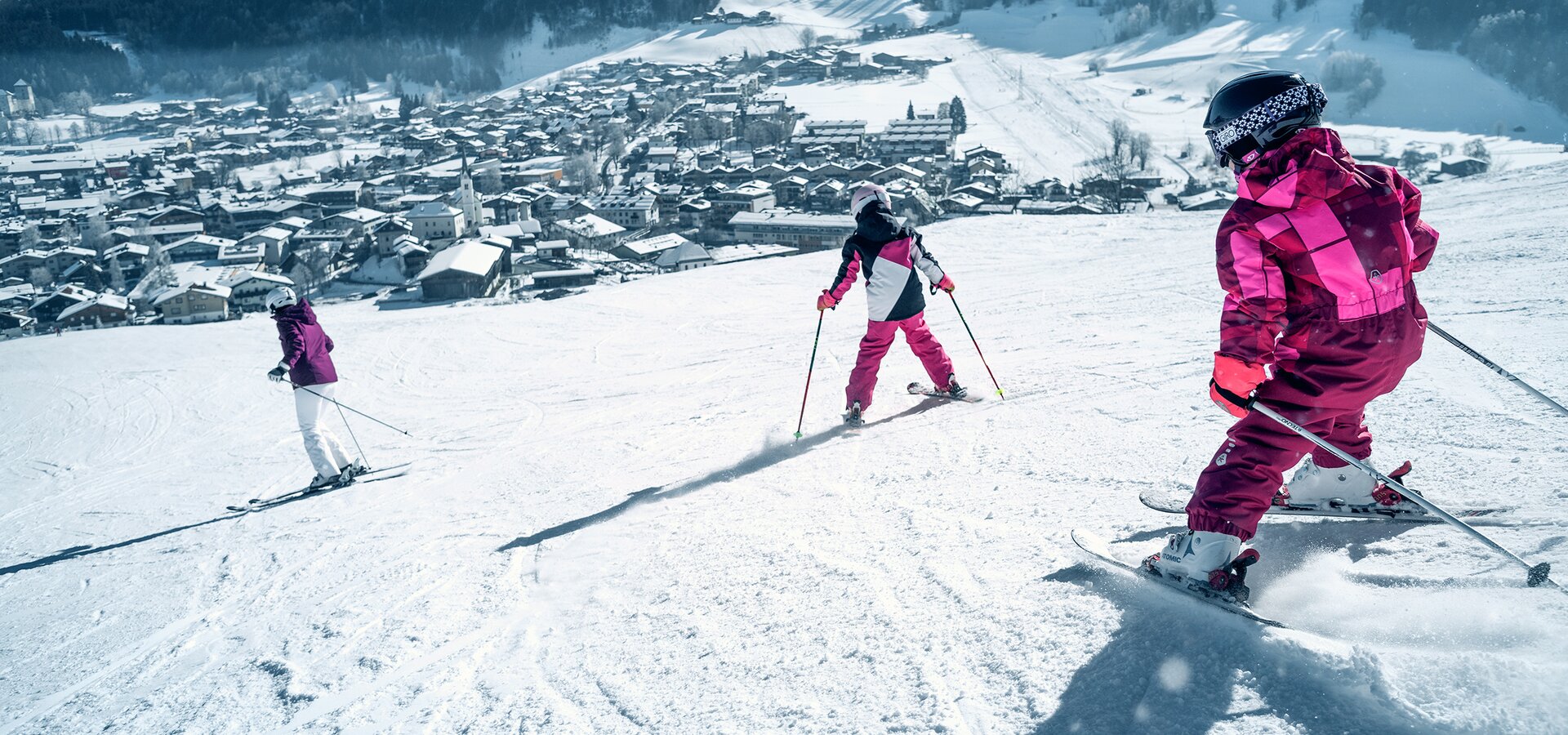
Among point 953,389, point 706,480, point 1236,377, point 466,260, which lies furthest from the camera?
point 466,260

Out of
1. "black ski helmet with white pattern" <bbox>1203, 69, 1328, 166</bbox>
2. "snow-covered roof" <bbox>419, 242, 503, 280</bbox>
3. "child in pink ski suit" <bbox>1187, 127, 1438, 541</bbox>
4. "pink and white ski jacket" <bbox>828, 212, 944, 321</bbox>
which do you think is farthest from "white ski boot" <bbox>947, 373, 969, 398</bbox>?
"snow-covered roof" <bbox>419, 242, 503, 280</bbox>

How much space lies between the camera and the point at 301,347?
526 cm

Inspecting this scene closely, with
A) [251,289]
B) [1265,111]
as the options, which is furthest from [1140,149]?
[1265,111]

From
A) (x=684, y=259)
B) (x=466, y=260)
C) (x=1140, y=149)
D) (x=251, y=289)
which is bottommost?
(x=251, y=289)

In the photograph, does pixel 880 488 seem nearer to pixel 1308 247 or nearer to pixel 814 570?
pixel 814 570

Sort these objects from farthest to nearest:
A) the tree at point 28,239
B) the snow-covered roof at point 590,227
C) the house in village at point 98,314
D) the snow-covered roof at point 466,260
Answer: the tree at point 28,239, the snow-covered roof at point 590,227, the house in village at point 98,314, the snow-covered roof at point 466,260

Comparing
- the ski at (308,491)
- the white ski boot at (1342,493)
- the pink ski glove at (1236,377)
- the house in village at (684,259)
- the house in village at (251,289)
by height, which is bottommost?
the house in village at (251,289)

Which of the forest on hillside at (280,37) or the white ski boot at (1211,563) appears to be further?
the forest on hillside at (280,37)

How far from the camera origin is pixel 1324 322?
6.80 feet

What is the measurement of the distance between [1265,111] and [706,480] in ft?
9.15

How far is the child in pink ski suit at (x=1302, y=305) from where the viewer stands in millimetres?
2031

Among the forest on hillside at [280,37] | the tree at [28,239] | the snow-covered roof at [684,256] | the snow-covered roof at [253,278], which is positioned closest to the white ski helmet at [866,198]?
the snow-covered roof at [684,256]

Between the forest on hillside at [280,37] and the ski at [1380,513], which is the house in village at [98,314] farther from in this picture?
the forest on hillside at [280,37]

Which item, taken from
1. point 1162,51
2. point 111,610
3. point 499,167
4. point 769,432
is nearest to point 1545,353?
point 769,432
